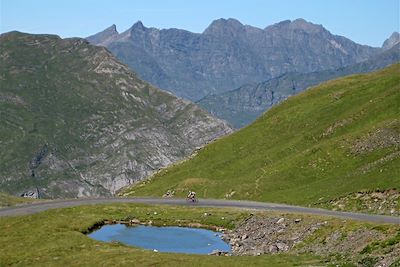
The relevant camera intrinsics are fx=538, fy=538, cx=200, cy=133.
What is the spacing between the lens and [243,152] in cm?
14738

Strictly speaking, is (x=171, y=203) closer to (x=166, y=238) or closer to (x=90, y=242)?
(x=166, y=238)

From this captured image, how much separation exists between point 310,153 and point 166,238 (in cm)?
5597

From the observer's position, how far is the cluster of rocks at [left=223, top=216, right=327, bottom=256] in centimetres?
6456

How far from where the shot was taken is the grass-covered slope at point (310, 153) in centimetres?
10441

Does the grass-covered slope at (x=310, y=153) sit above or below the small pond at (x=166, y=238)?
above

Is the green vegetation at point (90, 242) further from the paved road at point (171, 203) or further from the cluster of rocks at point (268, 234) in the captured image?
the paved road at point (171, 203)

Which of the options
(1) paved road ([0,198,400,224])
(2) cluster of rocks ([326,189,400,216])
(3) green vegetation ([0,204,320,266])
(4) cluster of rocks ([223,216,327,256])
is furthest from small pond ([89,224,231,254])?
(2) cluster of rocks ([326,189,400,216])

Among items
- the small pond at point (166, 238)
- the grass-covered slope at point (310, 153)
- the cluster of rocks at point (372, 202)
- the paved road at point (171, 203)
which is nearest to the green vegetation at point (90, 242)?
the small pond at point (166, 238)

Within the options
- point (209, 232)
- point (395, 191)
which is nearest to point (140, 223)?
point (209, 232)

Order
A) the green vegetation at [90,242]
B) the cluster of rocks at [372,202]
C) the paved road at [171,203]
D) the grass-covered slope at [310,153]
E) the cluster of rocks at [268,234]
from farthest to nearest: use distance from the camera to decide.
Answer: the grass-covered slope at [310,153]
the paved road at [171,203]
the cluster of rocks at [372,202]
the cluster of rocks at [268,234]
the green vegetation at [90,242]

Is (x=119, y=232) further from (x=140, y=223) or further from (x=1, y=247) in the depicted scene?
(x=1, y=247)

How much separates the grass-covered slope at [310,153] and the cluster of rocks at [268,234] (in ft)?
74.3

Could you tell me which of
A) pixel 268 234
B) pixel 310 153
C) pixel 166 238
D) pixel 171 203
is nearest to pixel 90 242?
pixel 166 238

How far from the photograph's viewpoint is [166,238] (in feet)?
254
